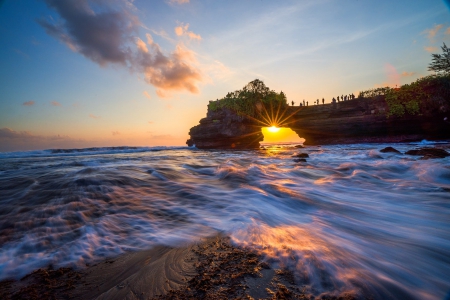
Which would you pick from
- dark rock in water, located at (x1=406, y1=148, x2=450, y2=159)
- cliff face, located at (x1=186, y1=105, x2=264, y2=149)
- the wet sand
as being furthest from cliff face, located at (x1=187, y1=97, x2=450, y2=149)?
the wet sand

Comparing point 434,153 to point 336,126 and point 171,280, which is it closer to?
point 171,280

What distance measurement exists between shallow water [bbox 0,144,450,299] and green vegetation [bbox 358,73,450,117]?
24440 millimetres

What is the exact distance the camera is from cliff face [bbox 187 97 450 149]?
75.9ft

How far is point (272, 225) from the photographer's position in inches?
102

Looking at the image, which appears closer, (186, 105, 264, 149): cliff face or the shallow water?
the shallow water

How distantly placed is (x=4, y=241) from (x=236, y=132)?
29646 mm

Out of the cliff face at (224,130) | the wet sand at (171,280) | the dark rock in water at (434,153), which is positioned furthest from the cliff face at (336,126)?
the wet sand at (171,280)

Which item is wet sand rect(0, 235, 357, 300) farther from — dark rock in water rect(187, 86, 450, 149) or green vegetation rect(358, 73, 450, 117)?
green vegetation rect(358, 73, 450, 117)

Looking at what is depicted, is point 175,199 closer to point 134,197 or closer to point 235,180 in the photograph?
point 134,197

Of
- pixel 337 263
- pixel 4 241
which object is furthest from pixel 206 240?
pixel 4 241

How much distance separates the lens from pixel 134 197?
3855 mm

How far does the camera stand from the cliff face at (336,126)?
75.9ft

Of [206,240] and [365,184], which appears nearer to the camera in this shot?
[206,240]

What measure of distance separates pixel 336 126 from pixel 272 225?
28.7 m
